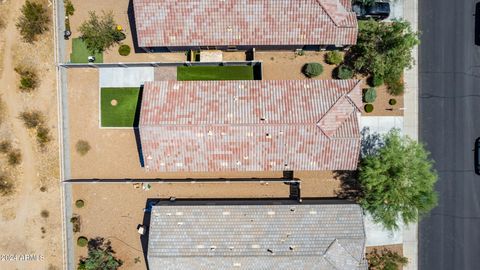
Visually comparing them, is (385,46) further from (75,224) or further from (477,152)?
(75,224)

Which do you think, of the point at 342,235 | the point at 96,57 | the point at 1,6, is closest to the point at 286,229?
the point at 342,235

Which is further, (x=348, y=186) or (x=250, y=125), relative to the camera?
(x=348, y=186)

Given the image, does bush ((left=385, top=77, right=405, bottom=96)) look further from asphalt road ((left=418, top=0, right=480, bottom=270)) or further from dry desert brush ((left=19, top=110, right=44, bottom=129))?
dry desert brush ((left=19, top=110, right=44, bottom=129))

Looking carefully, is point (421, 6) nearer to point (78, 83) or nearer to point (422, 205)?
point (422, 205)

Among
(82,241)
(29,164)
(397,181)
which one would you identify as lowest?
(82,241)

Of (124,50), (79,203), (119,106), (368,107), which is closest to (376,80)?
(368,107)

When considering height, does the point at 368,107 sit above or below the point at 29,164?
Answer: above
